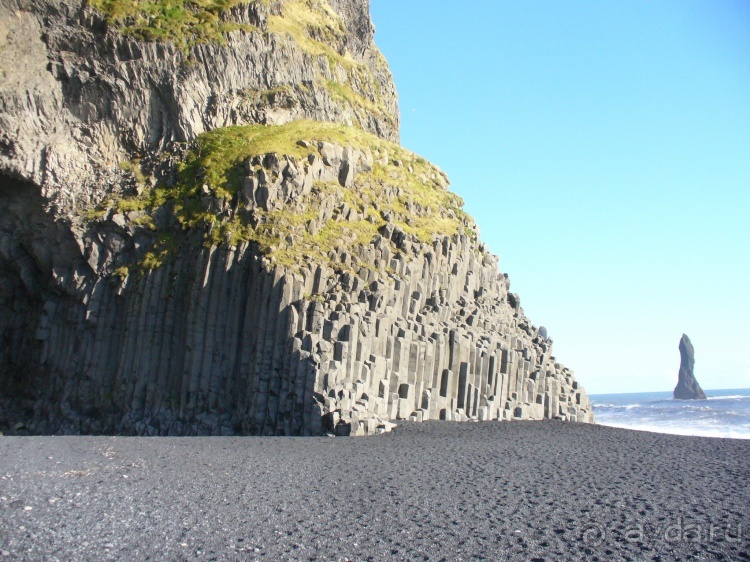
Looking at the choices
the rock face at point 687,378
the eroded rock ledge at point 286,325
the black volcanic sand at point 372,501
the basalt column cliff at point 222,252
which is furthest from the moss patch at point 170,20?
the rock face at point 687,378

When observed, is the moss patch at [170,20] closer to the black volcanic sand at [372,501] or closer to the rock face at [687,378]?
the black volcanic sand at [372,501]

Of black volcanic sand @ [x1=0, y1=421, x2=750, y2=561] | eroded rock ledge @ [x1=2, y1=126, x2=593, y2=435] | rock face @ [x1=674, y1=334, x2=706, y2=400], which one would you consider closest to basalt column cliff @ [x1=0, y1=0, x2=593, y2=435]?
eroded rock ledge @ [x1=2, y1=126, x2=593, y2=435]

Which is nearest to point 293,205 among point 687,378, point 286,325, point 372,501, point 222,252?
point 222,252

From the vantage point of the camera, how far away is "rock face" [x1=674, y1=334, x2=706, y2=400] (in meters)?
131

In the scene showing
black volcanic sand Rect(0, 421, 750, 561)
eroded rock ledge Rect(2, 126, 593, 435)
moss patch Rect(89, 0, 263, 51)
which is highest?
moss patch Rect(89, 0, 263, 51)

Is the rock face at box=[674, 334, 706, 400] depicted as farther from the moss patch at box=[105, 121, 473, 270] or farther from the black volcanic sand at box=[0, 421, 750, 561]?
the black volcanic sand at box=[0, 421, 750, 561]

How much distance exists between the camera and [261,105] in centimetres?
2941

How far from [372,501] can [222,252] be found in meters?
13.3

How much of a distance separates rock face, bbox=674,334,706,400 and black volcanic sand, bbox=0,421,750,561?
407 ft

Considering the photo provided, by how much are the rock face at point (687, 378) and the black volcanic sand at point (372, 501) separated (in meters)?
124

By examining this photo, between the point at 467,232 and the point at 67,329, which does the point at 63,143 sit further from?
the point at 467,232

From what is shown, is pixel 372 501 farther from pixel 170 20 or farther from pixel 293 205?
pixel 170 20

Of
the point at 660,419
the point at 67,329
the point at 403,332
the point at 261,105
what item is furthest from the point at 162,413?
the point at 660,419

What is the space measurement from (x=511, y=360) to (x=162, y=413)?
40.1ft
